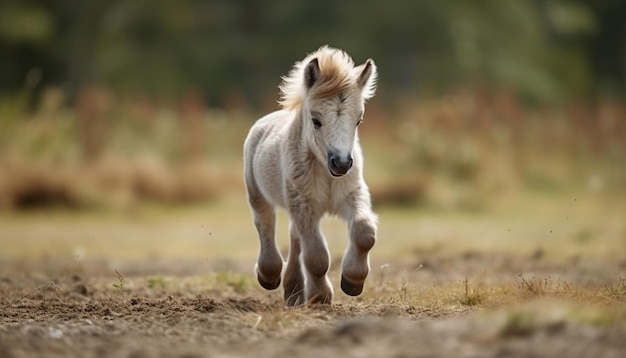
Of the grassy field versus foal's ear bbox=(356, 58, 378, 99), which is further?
foal's ear bbox=(356, 58, 378, 99)

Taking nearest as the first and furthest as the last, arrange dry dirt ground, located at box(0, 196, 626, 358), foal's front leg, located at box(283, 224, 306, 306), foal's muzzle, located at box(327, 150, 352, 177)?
dry dirt ground, located at box(0, 196, 626, 358) → foal's muzzle, located at box(327, 150, 352, 177) → foal's front leg, located at box(283, 224, 306, 306)

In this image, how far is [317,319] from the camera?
21.2ft

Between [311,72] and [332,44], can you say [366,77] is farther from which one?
[332,44]

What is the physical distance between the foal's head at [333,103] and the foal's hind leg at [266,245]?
1147mm

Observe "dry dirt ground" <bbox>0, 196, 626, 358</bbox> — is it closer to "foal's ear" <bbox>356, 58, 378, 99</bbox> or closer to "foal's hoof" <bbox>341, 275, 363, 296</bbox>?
"foal's hoof" <bbox>341, 275, 363, 296</bbox>

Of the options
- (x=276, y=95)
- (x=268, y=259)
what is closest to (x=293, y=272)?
(x=268, y=259)

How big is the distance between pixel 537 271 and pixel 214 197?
347 inches

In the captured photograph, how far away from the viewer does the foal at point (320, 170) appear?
7.41 metres

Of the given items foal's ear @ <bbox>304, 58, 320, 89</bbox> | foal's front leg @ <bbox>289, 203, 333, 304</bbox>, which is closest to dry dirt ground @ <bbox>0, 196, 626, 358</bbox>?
foal's front leg @ <bbox>289, 203, 333, 304</bbox>

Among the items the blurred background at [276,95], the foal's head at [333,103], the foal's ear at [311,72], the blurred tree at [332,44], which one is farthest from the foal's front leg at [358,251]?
the blurred tree at [332,44]

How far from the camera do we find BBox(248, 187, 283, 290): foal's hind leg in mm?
8352

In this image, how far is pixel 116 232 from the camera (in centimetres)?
1561

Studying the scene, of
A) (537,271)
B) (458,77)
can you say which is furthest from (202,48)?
(537,271)

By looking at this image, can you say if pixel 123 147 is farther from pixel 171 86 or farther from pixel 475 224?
pixel 171 86
